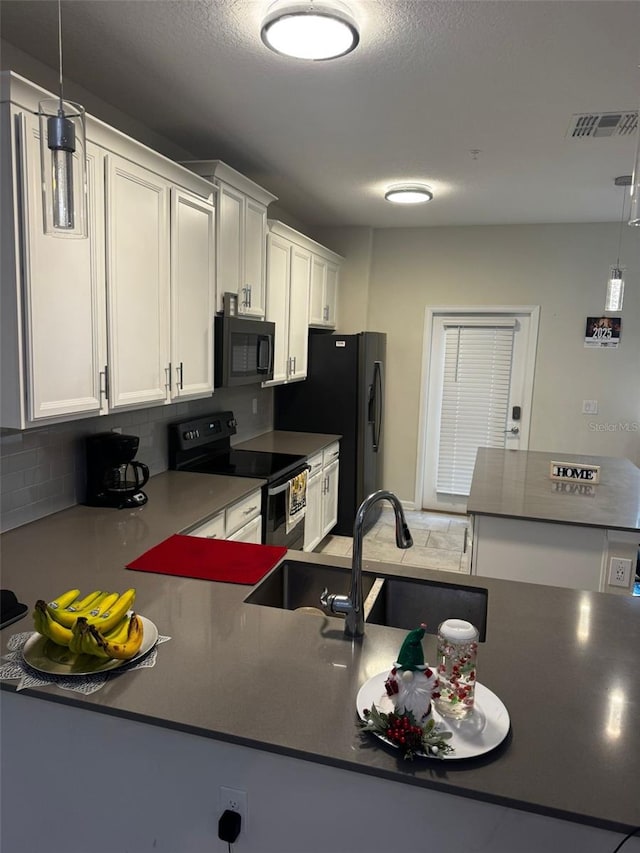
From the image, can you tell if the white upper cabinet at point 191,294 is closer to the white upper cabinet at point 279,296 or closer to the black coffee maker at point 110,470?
the black coffee maker at point 110,470

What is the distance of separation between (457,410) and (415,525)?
1172 mm

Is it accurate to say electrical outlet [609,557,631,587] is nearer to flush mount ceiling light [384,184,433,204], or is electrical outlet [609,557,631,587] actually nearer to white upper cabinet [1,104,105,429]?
white upper cabinet [1,104,105,429]

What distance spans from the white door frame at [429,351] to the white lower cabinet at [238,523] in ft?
9.18

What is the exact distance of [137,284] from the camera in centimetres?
237

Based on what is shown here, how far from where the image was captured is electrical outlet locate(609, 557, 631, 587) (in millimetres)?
2498

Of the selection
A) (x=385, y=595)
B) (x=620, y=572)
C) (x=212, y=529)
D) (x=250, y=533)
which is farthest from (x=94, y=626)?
(x=620, y=572)

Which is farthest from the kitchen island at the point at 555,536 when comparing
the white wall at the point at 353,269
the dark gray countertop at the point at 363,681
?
→ the white wall at the point at 353,269

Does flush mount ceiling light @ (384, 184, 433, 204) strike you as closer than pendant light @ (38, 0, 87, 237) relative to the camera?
No

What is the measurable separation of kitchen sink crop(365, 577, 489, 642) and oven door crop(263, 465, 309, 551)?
4.26 ft

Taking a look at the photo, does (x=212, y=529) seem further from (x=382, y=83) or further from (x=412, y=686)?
(x=382, y=83)

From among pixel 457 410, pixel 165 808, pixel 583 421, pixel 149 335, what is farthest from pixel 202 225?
pixel 583 421

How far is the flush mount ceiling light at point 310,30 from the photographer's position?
1.82 m

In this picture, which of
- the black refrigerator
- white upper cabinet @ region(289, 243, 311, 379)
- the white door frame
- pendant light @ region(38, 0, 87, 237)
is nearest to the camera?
pendant light @ region(38, 0, 87, 237)

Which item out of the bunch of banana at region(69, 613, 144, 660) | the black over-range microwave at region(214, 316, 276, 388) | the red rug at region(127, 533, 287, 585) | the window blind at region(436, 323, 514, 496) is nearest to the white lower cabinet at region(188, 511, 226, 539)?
the red rug at region(127, 533, 287, 585)
